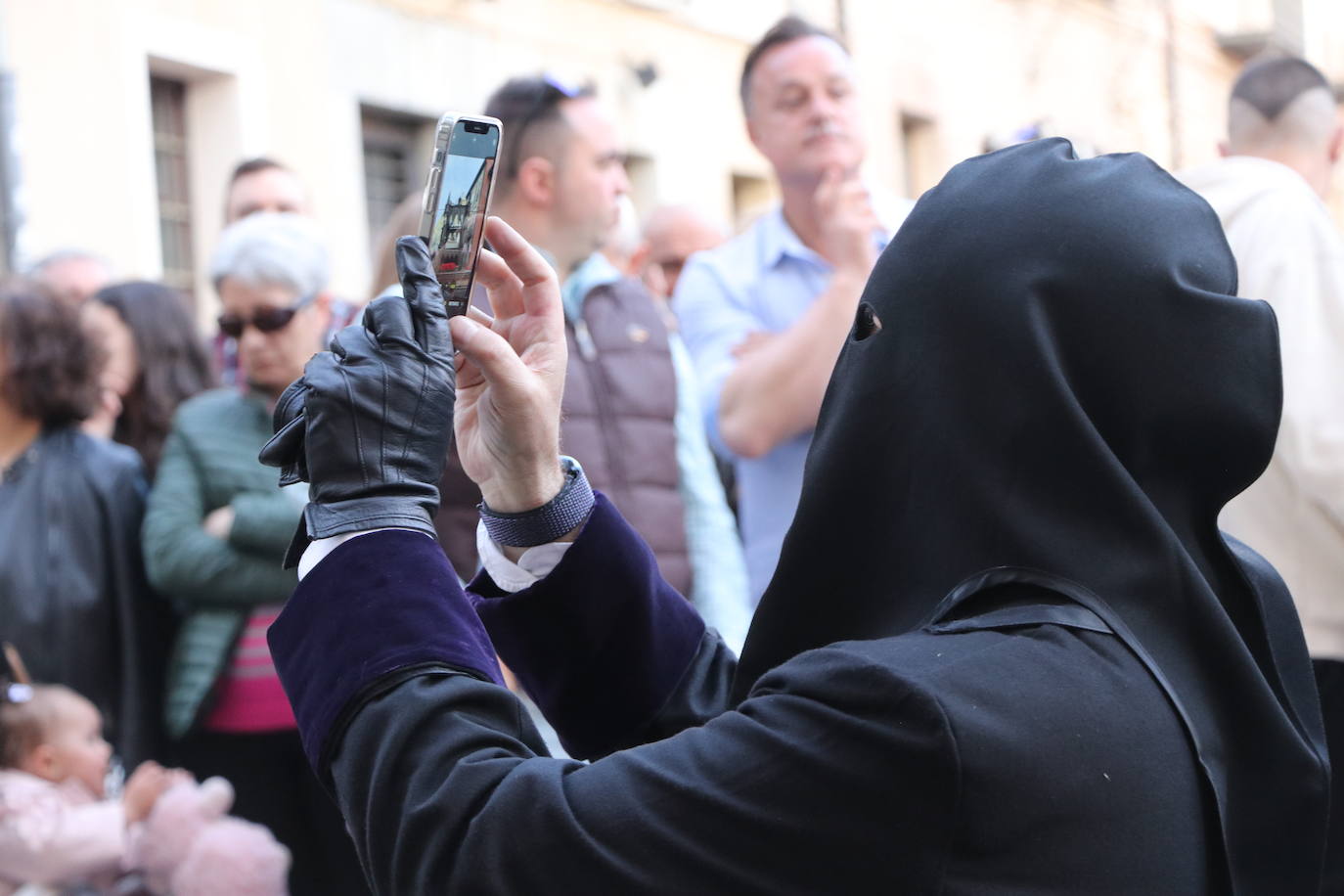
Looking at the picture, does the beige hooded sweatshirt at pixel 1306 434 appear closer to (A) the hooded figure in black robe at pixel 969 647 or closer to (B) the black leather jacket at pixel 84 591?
(A) the hooded figure in black robe at pixel 969 647

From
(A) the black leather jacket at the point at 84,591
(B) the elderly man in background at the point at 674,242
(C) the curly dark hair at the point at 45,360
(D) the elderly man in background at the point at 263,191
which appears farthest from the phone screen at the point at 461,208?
(B) the elderly man in background at the point at 674,242

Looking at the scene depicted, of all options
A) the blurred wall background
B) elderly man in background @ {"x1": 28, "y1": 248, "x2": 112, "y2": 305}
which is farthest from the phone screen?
elderly man in background @ {"x1": 28, "y1": 248, "x2": 112, "y2": 305}

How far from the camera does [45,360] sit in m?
4.20

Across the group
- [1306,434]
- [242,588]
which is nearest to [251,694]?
[242,588]

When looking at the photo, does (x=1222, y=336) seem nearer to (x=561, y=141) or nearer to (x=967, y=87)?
(x=561, y=141)

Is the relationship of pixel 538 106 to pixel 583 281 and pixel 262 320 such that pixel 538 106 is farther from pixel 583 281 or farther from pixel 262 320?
pixel 262 320

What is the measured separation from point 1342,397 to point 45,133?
6.77m

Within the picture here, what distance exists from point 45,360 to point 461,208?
8.74 feet

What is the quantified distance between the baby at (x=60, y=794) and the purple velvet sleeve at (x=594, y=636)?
2.13 m

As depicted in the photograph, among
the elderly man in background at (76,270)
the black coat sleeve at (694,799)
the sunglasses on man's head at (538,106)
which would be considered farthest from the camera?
the elderly man in background at (76,270)

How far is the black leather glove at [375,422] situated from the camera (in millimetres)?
1611

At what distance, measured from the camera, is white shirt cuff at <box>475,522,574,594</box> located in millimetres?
1936

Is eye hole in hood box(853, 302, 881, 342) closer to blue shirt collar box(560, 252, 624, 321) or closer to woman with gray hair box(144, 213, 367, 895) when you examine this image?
blue shirt collar box(560, 252, 624, 321)

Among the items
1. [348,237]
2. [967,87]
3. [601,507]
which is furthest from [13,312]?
[967,87]
